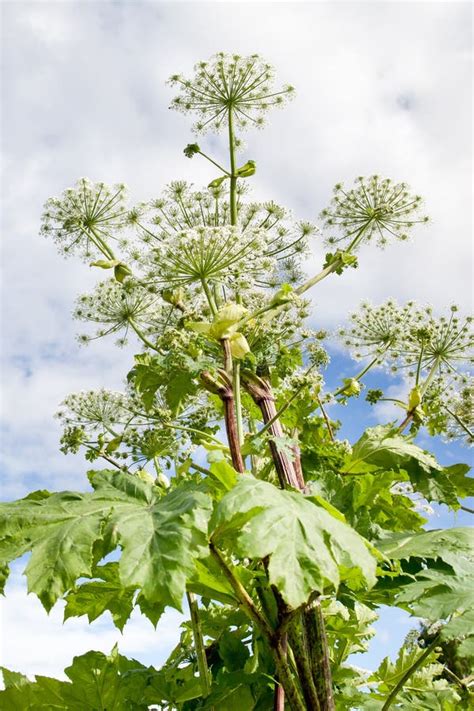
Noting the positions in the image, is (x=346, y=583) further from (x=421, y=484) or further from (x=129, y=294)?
(x=129, y=294)

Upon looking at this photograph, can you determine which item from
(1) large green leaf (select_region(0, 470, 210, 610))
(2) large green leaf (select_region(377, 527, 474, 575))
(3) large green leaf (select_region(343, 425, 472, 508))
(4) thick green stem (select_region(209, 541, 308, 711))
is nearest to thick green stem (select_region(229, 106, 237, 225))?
(3) large green leaf (select_region(343, 425, 472, 508))

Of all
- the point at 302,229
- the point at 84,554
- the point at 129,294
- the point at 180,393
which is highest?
the point at 302,229

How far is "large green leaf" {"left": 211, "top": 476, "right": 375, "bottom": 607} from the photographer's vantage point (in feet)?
6.11

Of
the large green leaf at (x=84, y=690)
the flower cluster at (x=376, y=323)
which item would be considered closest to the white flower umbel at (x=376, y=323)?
the flower cluster at (x=376, y=323)

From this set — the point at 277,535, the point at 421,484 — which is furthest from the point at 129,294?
the point at 277,535

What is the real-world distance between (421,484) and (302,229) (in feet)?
7.23

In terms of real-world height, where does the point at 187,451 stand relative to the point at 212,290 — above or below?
below

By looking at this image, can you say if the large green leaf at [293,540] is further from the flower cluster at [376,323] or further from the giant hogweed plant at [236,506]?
the flower cluster at [376,323]

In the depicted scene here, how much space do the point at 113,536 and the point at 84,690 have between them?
1301mm

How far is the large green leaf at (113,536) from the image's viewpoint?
1.83 m

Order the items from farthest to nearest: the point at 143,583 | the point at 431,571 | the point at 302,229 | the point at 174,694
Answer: the point at 302,229
the point at 174,694
the point at 431,571
the point at 143,583

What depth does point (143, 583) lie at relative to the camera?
1792 millimetres

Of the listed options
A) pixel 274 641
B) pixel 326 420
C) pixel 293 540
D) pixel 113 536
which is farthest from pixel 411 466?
pixel 113 536

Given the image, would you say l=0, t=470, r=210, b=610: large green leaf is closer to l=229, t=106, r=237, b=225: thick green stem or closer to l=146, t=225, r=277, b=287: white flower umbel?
l=146, t=225, r=277, b=287: white flower umbel
